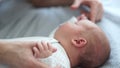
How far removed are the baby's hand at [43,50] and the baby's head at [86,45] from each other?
114mm

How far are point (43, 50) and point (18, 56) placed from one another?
0.31 feet

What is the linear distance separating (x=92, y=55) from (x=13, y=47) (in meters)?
0.31

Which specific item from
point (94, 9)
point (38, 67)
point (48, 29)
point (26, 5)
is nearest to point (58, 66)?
point (38, 67)

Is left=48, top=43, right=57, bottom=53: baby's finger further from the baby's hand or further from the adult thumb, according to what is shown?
the adult thumb

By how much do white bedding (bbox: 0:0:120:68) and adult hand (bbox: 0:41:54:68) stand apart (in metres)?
0.30

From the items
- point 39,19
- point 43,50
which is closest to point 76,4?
point 39,19

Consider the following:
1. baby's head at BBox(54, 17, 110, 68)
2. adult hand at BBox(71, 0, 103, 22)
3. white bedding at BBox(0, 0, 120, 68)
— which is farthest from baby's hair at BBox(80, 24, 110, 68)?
adult hand at BBox(71, 0, 103, 22)

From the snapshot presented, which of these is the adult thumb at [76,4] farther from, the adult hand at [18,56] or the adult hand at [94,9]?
the adult hand at [18,56]

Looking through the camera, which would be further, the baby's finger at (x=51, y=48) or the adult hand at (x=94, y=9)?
the adult hand at (x=94, y=9)

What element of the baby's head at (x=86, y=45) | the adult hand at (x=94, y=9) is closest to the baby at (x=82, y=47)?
the baby's head at (x=86, y=45)

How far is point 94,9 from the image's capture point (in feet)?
4.33

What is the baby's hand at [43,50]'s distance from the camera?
2.96 feet

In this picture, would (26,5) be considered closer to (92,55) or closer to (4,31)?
(4,31)

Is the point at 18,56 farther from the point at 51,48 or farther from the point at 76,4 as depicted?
the point at 76,4
